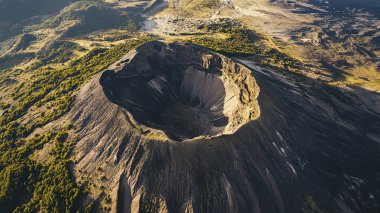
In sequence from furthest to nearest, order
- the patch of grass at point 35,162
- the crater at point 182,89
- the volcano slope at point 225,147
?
the crater at point 182,89
the patch of grass at point 35,162
the volcano slope at point 225,147

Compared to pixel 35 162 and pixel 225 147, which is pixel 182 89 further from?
pixel 35 162

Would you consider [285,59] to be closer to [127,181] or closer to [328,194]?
[328,194]

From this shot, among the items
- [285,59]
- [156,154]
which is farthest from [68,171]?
[285,59]

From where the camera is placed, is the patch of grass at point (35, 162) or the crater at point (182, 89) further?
the crater at point (182, 89)

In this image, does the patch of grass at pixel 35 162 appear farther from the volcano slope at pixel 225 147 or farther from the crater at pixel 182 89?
the crater at pixel 182 89

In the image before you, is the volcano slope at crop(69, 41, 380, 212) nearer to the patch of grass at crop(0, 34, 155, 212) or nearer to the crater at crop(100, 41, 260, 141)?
the crater at crop(100, 41, 260, 141)

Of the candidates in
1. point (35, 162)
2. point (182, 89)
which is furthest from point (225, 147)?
point (35, 162)

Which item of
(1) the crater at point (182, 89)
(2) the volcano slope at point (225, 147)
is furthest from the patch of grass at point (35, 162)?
(1) the crater at point (182, 89)
